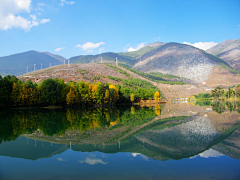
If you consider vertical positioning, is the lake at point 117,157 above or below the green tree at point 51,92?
below

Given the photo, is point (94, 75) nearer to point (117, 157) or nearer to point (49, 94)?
point (49, 94)

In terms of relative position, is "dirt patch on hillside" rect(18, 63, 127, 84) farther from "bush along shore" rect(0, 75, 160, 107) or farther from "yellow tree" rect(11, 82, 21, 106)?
"yellow tree" rect(11, 82, 21, 106)

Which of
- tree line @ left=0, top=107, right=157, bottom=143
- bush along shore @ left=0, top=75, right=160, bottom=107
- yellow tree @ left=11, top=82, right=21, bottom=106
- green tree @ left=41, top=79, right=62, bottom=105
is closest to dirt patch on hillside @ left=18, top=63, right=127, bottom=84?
bush along shore @ left=0, top=75, right=160, bottom=107

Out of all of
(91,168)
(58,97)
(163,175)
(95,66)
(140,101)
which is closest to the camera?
(163,175)

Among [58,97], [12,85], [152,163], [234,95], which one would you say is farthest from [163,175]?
[234,95]

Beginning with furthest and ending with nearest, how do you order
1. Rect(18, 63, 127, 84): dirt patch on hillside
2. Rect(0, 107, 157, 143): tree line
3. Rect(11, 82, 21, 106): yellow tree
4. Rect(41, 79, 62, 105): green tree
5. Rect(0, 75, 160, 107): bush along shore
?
Rect(18, 63, 127, 84): dirt patch on hillside → Rect(41, 79, 62, 105): green tree → Rect(0, 75, 160, 107): bush along shore → Rect(11, 82, 21, 106): yellow tree → Rect(0, 107, 157, 143): tree line

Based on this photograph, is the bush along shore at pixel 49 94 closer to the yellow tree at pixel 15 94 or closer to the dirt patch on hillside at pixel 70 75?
the yellow tree at pixel 15 94

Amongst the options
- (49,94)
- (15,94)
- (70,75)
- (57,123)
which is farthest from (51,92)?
(70,75)

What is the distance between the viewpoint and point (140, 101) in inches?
3957

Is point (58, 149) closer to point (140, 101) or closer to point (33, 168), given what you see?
point (33, 168)

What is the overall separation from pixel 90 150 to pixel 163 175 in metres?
6.02

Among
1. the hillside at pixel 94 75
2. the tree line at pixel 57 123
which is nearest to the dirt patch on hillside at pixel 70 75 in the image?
the hillside at pixel 94 75

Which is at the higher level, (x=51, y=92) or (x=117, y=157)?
(x=51, y=92)

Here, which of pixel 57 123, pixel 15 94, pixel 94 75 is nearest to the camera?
pixel 57 123
